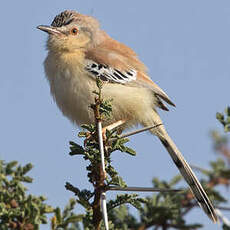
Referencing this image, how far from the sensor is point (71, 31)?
6191mm

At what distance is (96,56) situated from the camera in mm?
5602

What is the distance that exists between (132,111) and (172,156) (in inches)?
34.5

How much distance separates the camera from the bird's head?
19.4 ft

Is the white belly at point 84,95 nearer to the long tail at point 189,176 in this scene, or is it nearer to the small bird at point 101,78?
the small bird at point 101,78

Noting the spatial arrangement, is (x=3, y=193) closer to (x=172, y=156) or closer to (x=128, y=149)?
(x=128, y=149)

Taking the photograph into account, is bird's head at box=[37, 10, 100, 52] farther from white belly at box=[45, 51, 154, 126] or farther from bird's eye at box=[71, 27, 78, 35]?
white belly at box=[45, 51, 154, 126]

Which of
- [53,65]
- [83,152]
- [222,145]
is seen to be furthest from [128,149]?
[53,65]

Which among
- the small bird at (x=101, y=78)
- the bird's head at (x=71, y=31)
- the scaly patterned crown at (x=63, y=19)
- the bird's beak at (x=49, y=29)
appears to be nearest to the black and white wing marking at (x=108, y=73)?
the small bird at (x=101, y=78)

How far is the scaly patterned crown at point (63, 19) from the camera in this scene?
6.20 m

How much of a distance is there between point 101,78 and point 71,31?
1218 millimetres

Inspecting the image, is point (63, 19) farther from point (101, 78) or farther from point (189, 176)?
point (189, 176)

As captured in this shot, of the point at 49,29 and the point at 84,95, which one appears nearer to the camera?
the point at 84,95

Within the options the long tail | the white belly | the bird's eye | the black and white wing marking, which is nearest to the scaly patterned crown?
the bird's eye

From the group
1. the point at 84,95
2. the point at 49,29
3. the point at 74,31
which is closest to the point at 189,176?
the point at 84,95
